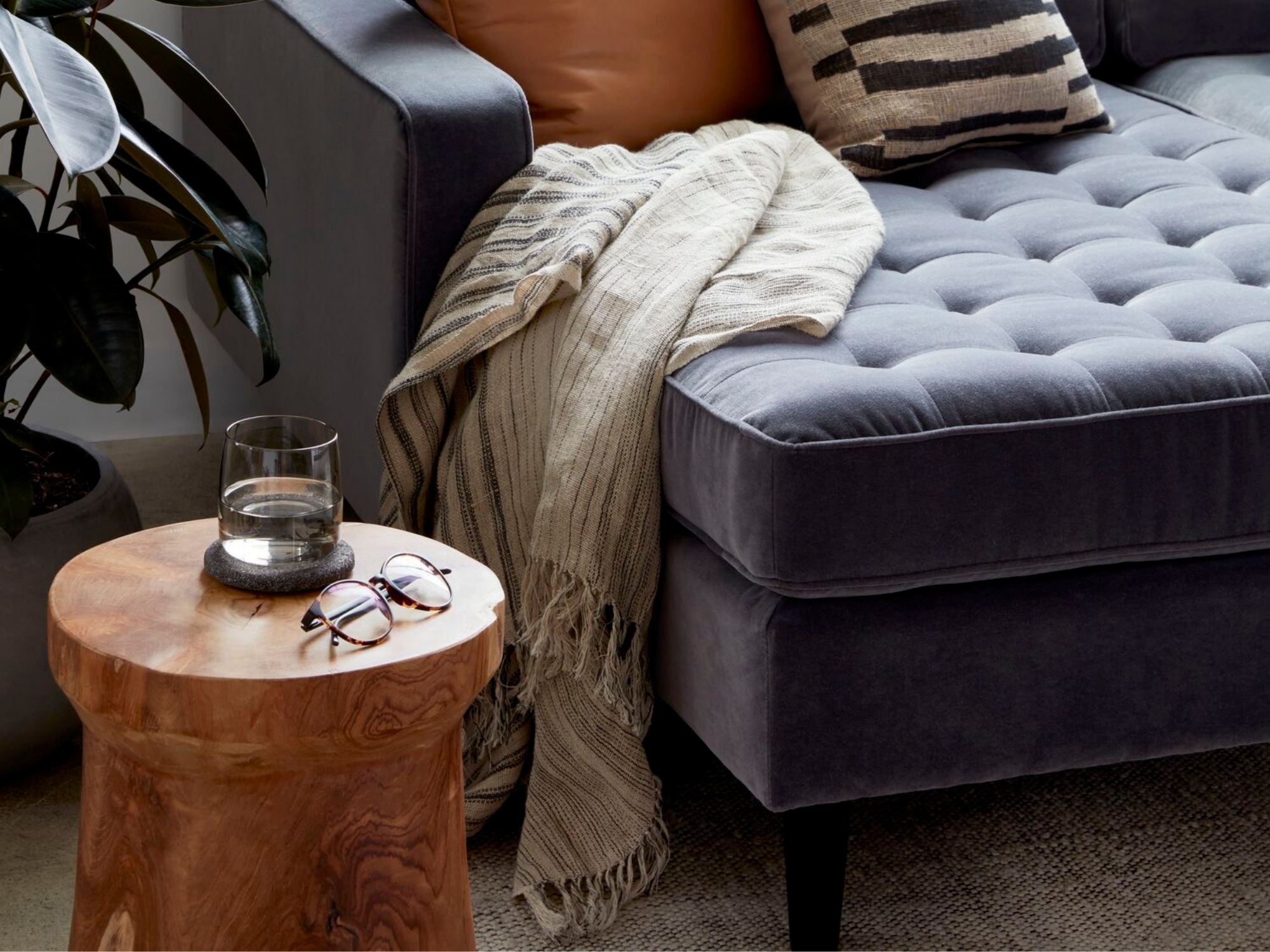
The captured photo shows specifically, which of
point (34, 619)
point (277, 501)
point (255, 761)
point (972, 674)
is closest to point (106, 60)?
point (34, 619)

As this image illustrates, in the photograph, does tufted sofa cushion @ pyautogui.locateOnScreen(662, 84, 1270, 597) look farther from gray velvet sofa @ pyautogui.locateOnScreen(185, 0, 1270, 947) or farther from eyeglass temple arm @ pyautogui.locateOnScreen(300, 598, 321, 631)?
eyeglass temple arm @ pyautogui.locateOnScreen(300, 598, 321, 631)

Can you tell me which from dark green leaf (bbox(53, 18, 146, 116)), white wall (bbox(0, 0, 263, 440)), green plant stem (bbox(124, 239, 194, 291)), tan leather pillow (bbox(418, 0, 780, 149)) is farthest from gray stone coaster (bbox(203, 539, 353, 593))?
white wall (bbox(0, 0, 263, 440))

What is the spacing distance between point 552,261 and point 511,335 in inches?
3.1

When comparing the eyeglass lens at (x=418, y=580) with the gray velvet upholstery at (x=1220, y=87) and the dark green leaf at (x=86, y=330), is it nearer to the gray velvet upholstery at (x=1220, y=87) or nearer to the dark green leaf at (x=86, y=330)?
the dark green leaf at (x=86, y=330)

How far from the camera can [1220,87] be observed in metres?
1.96

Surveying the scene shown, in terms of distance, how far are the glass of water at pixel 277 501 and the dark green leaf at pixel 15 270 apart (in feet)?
1.17

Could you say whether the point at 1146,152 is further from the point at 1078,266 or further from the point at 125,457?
the point at 125,457

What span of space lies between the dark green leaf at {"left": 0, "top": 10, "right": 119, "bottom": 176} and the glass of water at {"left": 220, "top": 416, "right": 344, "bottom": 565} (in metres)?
0.19

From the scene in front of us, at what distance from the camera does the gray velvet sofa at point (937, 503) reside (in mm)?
1074

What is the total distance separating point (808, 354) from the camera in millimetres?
1165

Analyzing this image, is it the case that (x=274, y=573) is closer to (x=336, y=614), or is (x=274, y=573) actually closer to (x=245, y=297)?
(x=336, y=614)

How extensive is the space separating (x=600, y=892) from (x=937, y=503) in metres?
0.45

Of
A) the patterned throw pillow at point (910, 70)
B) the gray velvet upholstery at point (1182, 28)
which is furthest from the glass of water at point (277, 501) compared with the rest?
the gray velvet upholstery at point (1182, 28)

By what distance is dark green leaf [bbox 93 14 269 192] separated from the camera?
1336 millimetres
